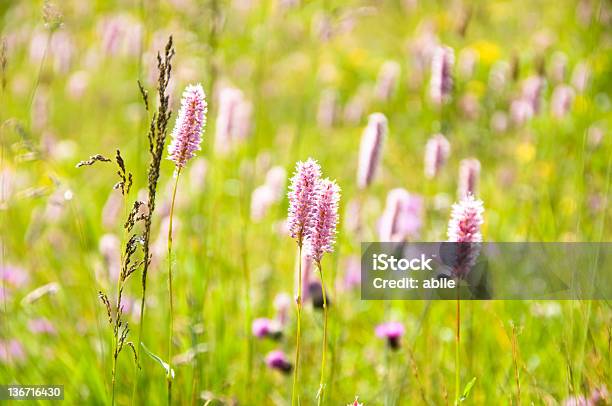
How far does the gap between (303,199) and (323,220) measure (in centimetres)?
4

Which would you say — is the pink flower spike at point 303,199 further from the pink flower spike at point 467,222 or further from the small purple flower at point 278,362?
the small purple flower at point 278,362

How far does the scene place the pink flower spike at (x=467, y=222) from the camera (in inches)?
42.9

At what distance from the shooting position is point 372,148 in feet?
5.37

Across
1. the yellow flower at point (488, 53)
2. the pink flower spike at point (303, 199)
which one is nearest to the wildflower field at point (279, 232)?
the pink flower spike at point (303, 199)

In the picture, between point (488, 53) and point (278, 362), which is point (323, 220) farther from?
point (488, 53)

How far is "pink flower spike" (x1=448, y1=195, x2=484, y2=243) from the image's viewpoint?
1.09 meters

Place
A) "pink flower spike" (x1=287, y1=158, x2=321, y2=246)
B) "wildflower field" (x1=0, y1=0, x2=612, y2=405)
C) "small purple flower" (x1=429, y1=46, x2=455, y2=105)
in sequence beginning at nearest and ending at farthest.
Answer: "pink flower spike" (x1=287, y1=158, x2=321, y2=246) < "wildflower field" (x1=0, y1=0, x2=612, y2=405) < "small purple flower" (x1=429, y1=46, x2=455, y2=105)

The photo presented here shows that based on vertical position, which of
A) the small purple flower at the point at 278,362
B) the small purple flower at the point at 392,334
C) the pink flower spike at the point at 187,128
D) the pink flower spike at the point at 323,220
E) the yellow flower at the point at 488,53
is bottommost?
the small purple flower at the point at 278,362

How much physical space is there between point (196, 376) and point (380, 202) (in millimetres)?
2066

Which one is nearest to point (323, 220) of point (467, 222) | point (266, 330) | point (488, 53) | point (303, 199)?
point (303, 199)

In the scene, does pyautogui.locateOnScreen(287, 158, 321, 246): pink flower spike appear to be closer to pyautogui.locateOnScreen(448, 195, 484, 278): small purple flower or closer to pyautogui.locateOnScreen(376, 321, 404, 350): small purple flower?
pyautogui.locateOnScreen(448, 195, 484, 278): small purple flower

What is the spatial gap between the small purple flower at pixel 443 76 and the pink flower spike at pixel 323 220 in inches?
36.6

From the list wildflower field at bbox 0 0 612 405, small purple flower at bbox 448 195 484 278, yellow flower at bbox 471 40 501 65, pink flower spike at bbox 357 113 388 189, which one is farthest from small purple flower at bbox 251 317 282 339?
yellow flower at bbox 471 40 501 65

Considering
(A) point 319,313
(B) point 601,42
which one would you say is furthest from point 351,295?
(B) point 601,42
